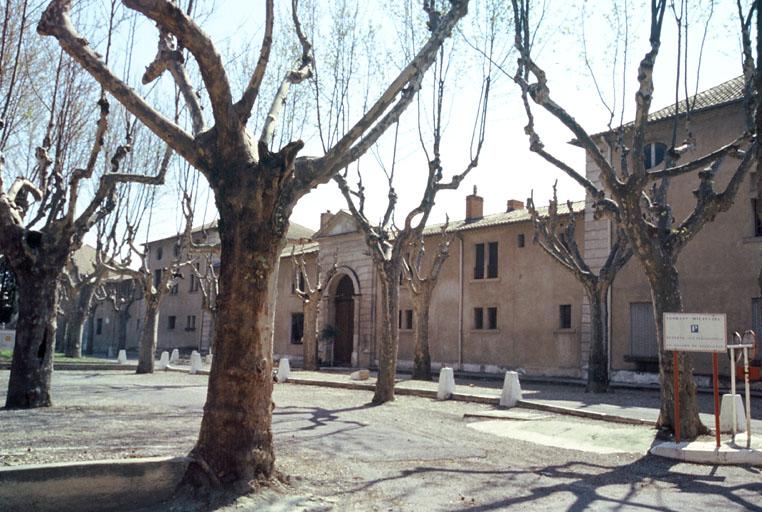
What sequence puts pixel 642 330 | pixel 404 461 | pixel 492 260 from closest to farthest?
pixel 404 461, pixel 642 330, pixel 492 260

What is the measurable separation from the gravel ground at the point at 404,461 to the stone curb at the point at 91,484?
736 millimetres

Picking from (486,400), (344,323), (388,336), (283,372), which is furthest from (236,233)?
(344,323)

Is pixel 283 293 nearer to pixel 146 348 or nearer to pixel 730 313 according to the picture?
pixel 146 348

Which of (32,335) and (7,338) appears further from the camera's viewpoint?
(7,338)

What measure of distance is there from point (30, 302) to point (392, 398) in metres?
7.56

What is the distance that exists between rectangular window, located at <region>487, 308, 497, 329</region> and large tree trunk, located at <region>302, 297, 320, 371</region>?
22.2 ft

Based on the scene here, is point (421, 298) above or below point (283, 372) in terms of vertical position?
above

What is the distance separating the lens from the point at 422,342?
22.9 m

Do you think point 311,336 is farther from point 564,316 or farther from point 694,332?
point 694,332

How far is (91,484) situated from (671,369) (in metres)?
7.58

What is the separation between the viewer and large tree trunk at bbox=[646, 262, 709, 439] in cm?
970

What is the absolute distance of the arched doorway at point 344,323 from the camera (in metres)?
34.6

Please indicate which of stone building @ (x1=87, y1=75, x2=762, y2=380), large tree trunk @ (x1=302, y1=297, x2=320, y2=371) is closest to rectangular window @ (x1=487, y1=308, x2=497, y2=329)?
stone building @ (x1=87, y1=75, x2=762, y2=380)

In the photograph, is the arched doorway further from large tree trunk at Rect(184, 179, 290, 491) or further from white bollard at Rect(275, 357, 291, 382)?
large tree trunk at Rect(184, 179, 290, 491)
